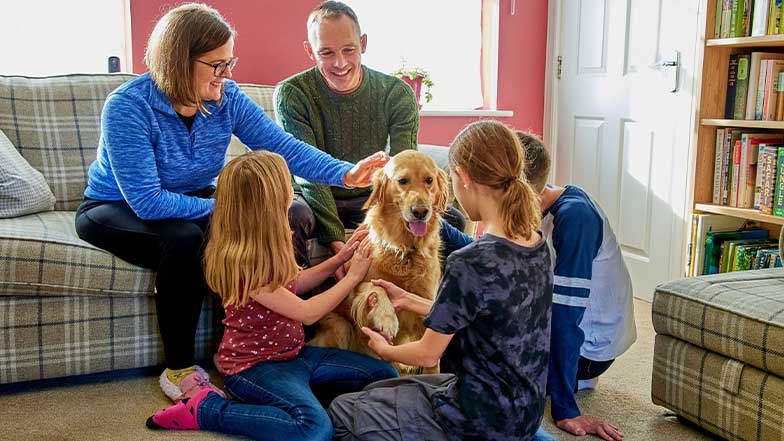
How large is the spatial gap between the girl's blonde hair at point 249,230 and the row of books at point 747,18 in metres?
2.12

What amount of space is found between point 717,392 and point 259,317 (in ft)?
3.88

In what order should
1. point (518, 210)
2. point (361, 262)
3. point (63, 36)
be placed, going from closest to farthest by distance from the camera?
point (518, 210) < point (361, 262) < point (63, 36)

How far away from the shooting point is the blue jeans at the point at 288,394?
1.79 m

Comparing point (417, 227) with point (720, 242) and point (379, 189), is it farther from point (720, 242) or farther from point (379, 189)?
point (720, 242)

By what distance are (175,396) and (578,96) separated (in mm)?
2703

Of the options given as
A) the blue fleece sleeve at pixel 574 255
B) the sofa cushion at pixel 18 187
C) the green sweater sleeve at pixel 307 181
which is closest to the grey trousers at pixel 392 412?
the blue fleece sleeve at pixel 574 255

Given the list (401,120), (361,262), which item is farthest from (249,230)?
(401,120)

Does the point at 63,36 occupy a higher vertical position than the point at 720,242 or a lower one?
higher

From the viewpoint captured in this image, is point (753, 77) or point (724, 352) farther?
point (753, 77)

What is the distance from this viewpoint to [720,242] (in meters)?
3.21

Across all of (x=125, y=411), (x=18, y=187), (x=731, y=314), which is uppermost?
(x=18, y=187)

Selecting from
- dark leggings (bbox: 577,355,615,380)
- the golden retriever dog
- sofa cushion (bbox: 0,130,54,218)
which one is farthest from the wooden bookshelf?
sofa cushion (bbox: 0,130,54,218)

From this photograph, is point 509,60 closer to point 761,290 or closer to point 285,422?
point 761,290

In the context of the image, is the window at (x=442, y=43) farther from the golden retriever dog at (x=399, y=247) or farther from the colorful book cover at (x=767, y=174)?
the golden retriever dog at (x=399, y=247)
